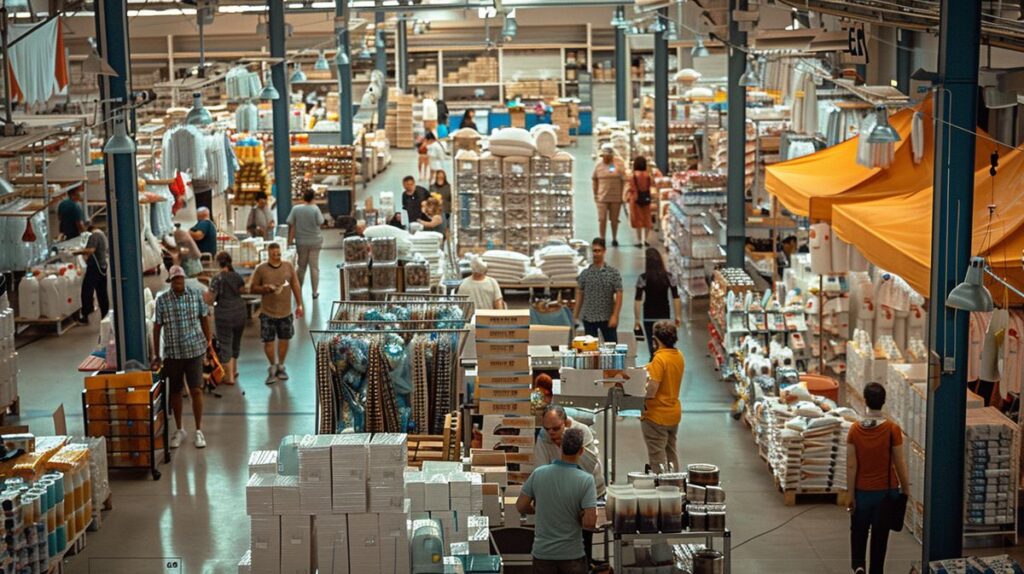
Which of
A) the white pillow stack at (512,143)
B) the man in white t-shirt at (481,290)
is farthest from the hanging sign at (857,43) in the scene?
the white pillow stack at (512,143)

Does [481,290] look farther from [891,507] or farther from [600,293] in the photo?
[891,507]

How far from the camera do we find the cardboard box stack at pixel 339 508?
7582mm

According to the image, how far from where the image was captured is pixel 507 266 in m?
16.7

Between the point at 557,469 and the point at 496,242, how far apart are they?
11.1 metres

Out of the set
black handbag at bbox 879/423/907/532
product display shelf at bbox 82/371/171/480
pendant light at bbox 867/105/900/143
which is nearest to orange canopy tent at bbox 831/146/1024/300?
pendant light at bbox 867/105/900/143

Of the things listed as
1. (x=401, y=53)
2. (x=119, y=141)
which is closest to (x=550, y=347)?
Result: (x=119, y=141)

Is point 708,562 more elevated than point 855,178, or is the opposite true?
point 855,178

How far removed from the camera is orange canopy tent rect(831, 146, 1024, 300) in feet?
31.3

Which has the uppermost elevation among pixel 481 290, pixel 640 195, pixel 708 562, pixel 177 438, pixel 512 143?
pixel 512 143

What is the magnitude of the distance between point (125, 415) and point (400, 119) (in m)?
27.3

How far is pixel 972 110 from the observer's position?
827cm

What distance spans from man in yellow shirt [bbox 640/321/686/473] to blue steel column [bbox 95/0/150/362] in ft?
15.2

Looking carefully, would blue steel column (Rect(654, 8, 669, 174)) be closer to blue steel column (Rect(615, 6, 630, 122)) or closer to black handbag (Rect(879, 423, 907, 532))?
blue steel column (Rect(615, 6, 630, 122))

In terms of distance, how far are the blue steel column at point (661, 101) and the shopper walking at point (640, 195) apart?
4.27 m
